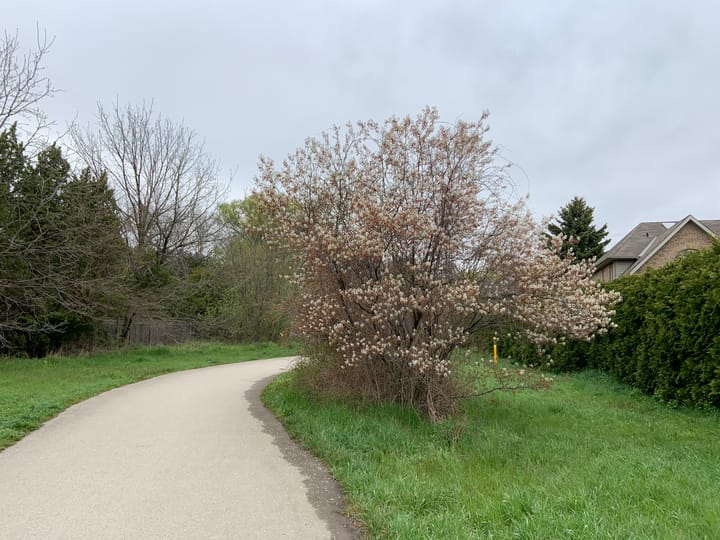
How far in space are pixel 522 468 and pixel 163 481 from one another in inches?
149

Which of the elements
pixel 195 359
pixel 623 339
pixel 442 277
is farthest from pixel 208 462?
pixel 195 359

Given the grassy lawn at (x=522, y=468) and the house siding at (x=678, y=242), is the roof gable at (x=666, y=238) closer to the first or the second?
the house siding at (x=678, y=242)

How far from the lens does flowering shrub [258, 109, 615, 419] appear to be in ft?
23.8

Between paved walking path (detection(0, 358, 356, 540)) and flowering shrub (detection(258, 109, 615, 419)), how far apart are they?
213 cm

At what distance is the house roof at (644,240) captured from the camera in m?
28.7

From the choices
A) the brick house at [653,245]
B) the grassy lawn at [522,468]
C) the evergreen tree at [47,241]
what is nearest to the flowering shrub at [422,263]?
the grassy lawn at [522,468]

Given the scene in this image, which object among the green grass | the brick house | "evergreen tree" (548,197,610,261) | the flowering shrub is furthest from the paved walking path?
"evergreen tree" (548,197,610,261)

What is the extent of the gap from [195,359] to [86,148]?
488 inches

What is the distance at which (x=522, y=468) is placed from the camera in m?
5.71

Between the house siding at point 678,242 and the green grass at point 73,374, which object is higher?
the house siding at point 678,242

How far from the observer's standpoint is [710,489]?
4.66 m

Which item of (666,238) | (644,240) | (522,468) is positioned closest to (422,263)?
(522,468)

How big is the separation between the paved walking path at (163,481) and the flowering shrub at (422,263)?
2133mm

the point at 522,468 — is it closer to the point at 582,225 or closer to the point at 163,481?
the point at 163,481
